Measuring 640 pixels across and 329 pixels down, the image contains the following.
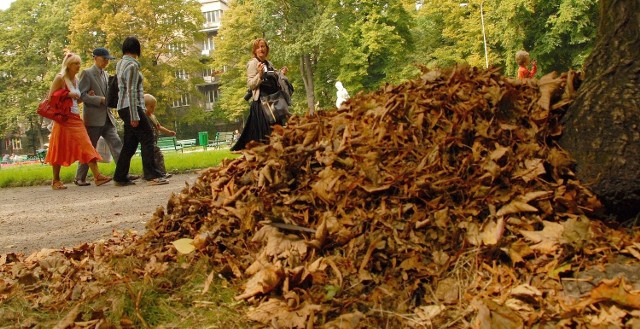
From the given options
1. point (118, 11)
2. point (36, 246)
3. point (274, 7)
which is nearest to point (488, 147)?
point (36, 246)

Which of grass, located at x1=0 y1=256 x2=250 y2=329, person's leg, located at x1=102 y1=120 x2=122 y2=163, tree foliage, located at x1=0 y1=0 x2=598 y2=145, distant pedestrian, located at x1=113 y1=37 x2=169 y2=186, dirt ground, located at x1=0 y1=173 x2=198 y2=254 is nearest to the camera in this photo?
grass, located at x1=0 y1=256 x2=250 y2=329

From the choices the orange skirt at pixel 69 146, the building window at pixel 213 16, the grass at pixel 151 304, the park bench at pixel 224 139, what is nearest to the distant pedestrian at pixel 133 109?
the orange skirt at pixel 69 146

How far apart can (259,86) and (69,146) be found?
143 inches

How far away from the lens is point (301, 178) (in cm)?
289

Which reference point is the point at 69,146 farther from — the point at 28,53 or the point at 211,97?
the point at 211,97

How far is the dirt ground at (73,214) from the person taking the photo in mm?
4961

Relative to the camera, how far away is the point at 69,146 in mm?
9094

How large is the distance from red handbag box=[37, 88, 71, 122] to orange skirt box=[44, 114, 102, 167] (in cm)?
14

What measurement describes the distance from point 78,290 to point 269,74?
5.36 m

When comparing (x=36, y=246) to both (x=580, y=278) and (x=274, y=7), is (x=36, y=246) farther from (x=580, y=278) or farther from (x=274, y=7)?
(x=274, y=7)

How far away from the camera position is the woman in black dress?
7.65 m

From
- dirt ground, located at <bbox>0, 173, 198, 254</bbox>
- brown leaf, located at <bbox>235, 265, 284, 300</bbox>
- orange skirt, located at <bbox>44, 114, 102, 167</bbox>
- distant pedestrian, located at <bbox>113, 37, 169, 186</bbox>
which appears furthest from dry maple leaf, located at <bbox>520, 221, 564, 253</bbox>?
A: orange skirt, located at <bbox>44, 114, 102, 167</bbox>

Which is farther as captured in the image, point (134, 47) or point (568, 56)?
point (568, 56)

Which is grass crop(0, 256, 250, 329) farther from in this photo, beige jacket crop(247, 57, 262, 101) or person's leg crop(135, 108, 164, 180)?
person's leg crop(135, 108, 164, 180)
